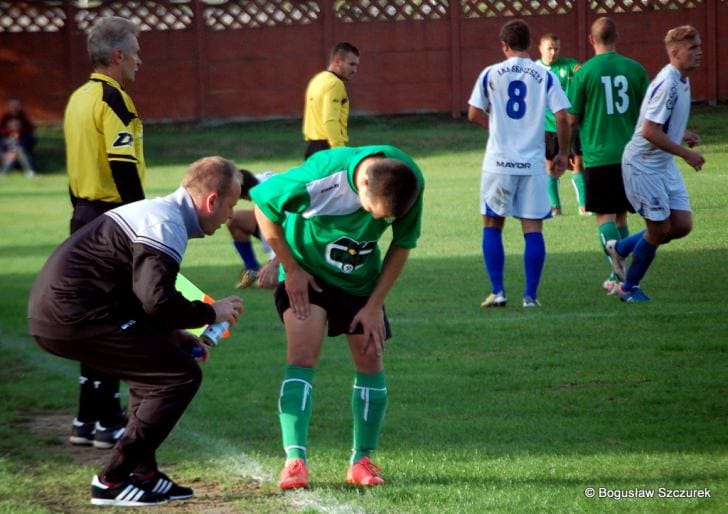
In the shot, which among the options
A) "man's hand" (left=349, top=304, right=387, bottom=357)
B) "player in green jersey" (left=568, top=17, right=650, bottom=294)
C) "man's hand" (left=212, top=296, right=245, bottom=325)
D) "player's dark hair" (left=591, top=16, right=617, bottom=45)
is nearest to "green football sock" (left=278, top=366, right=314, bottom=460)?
"man's hand" (left=349, top=304, right=387, bottom=357)

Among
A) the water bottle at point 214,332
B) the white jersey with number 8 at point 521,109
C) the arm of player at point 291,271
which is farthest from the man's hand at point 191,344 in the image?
the white jersey with number 8 at point 521,109

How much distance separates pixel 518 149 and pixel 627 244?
1.20 m

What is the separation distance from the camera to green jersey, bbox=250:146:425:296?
17.1 ft

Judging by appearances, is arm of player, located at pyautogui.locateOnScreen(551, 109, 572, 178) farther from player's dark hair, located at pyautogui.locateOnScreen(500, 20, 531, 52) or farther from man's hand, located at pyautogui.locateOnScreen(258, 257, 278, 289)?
man's hand, located at pyautogui.locateOnScreen(258, 257, 278, 289)

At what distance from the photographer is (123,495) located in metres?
5.20

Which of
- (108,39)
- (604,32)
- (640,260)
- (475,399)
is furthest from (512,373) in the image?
(604,32)

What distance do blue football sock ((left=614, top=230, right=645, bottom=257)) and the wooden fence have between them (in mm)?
15627

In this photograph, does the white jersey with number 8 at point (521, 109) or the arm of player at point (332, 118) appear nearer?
the white jersey with number 8 at point (521, 109)

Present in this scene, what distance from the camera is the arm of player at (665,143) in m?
8.81

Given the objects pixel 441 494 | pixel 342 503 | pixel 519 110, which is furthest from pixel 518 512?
pixel 519 110

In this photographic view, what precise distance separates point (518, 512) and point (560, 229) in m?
8.78

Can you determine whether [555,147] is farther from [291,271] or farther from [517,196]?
[291,271]

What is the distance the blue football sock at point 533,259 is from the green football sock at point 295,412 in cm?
451

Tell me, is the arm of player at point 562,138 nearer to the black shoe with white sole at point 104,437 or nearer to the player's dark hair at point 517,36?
the player's dark hair at point 517,36
